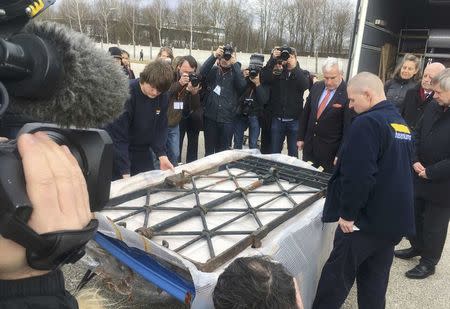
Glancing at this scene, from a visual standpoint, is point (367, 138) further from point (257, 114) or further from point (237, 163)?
point (257, 114)

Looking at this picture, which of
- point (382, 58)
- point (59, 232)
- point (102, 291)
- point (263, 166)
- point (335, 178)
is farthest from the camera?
point (382, 58)

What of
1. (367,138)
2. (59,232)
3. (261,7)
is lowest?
(367,138)

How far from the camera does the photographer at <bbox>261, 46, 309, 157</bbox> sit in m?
5.04

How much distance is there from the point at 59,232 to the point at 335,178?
6.84 feet

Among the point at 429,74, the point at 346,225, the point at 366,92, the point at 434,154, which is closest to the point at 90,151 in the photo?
the point at 346,225

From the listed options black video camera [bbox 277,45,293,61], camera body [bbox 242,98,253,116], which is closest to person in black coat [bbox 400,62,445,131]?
black video camera [bbox 277,45,293,61]

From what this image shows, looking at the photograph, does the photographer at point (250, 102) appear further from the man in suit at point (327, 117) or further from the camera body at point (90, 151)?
the camera body at point (90, 151)

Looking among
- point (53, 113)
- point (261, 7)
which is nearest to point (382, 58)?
point (53, 113)

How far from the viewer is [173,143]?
5113mm

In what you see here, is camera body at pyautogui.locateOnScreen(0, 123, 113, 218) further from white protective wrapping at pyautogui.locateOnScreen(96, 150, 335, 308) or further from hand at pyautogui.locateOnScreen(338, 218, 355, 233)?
hand at pyautogui.locateOnScreen(338, 218, 355, 233)

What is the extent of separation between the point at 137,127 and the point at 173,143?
5.80 feet

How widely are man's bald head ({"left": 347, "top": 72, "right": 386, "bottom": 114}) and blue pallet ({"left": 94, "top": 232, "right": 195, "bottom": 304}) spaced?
1480mm

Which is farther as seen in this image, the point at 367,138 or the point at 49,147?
the point at 367,138

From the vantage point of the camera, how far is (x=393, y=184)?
228 cm
